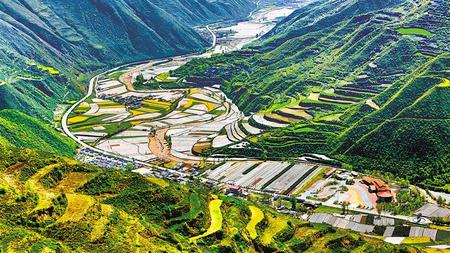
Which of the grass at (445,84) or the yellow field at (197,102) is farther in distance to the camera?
the yellow field at (197,102)

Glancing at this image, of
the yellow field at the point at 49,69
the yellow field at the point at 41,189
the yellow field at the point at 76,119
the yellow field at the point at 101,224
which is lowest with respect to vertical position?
the yellow field at the point at 76,119

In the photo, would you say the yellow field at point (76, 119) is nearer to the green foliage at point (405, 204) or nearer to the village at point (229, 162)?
the village at point (229, 162)

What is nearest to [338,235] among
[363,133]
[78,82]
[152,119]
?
[363,133]

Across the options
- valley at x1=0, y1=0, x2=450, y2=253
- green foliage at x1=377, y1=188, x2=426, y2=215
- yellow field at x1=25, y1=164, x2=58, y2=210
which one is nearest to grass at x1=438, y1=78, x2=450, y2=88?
valley at x1=0, y1=0, x2=450, y2=253

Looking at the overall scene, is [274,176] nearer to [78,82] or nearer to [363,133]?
[363,133]

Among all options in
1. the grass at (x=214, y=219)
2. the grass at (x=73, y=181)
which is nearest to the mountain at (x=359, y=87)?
the grass at (x=214, y=219)

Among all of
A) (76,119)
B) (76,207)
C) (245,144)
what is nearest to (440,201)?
(245,144)

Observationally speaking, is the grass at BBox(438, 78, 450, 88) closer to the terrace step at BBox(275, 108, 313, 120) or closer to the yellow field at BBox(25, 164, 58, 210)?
the terrace step at BBox(275, 108, 313, 120)

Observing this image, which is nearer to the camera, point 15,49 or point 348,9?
point 15,49
